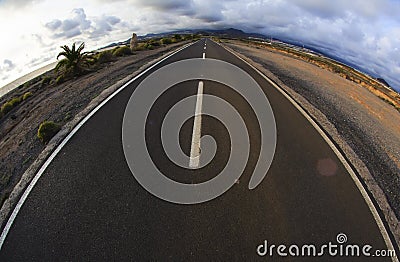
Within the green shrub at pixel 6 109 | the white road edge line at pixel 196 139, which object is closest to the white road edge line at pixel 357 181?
the white road edge line at pixel 196 139

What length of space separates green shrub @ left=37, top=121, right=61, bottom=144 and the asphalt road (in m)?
0.85

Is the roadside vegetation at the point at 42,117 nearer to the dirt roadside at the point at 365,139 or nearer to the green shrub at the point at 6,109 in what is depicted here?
the green shrub at the point at 6,109

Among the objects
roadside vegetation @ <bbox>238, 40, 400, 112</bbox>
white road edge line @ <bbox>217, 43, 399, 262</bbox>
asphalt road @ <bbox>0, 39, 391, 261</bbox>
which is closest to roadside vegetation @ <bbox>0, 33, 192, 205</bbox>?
asphalt road @ <bbox>0, 39, 391, 261</bbox>

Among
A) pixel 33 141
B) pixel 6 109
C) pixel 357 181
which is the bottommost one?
pixel 357 181

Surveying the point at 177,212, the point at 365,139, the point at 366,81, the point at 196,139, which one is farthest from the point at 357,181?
the point at 366,81

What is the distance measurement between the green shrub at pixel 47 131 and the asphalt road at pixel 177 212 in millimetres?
854

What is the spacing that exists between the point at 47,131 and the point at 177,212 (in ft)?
14.0

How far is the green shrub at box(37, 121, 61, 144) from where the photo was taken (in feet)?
23.2

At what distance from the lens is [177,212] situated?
455cm

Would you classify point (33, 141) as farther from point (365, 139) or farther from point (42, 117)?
point (365, 139)

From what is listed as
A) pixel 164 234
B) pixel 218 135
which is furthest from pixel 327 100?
pixel 164 234

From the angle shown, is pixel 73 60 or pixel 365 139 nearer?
pixel 365 139

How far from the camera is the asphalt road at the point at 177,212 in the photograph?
3957mm

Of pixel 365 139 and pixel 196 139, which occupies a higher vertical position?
pixel 196 139
